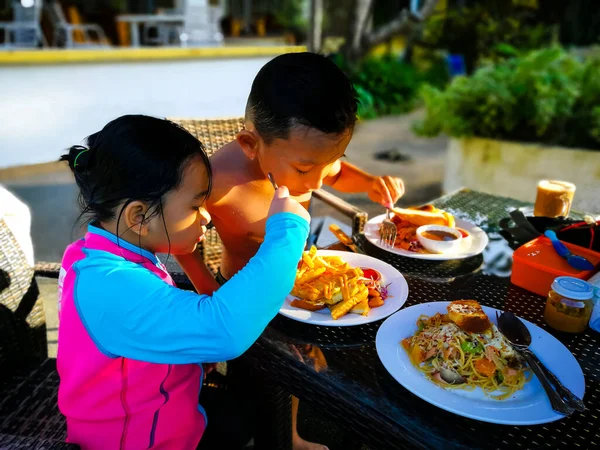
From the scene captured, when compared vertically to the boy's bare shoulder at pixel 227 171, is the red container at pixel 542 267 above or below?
below

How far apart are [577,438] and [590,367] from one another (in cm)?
28

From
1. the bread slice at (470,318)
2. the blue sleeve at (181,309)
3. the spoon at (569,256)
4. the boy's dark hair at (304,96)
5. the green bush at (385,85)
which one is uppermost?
the boy's dark hair at (304,96)

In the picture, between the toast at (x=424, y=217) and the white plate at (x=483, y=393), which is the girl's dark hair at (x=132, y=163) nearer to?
the white plate at (x=483, y=393)

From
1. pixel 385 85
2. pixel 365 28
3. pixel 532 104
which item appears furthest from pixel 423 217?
pixel 365 28

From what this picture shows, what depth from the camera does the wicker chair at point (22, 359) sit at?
1.51 m

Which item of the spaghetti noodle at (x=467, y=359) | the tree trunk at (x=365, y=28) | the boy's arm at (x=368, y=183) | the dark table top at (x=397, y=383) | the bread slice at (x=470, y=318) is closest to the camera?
the dark table top at (x=397, y=383)

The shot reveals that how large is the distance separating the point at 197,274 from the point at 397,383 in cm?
84

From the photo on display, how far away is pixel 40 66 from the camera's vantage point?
5785 mm

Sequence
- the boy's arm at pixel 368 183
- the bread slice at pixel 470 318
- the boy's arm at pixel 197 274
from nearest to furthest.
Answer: the bread slice at pixel 470 318 → the boy's arm at pixel 197 274 → the boy's arm at pixel 368 183

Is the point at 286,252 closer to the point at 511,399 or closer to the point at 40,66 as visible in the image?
the point at 511,399

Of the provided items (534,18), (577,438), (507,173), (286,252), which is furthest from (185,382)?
(534,18)

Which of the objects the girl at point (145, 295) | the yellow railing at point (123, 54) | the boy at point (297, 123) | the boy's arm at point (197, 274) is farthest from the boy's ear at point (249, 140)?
the yellow railing at point (123, 54)

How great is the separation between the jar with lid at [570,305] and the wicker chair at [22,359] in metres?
1.48

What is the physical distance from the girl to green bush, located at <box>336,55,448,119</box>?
937cm
